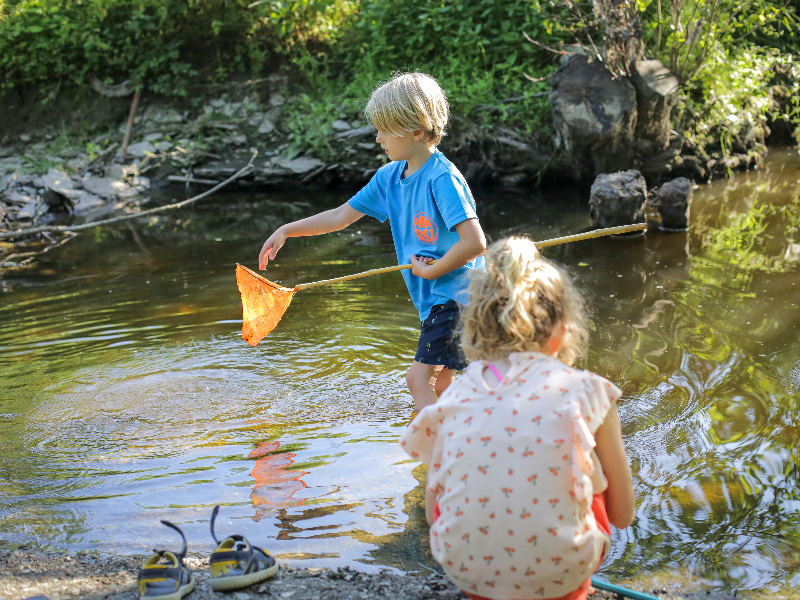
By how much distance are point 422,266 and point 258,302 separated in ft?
3.35

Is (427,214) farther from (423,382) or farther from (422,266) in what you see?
(423,382)

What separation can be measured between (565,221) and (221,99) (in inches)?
291

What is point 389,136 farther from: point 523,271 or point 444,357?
point 523,271

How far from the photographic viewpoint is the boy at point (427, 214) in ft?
8.63

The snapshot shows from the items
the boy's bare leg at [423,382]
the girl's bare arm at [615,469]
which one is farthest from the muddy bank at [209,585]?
the boy's bare leg at [423,382]

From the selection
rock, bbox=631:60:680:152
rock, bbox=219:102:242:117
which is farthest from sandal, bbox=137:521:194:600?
rock, bbox=219:102:242:117

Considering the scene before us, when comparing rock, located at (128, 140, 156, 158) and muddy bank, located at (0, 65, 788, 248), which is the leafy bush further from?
rock, located at (128, 140, 156, 158)

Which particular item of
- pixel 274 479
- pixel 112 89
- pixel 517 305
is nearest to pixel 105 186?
pixel 112 89

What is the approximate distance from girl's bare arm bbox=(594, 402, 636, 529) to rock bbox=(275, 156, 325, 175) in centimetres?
Result: 956

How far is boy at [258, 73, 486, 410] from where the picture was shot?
263cm

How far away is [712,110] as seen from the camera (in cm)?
904

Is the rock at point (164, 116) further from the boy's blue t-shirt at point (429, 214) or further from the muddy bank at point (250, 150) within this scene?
the boy's blue t-shirt at point (429, 214)

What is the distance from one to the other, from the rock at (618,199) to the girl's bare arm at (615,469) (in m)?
5.50

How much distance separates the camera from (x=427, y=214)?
8.93 feet
